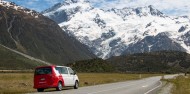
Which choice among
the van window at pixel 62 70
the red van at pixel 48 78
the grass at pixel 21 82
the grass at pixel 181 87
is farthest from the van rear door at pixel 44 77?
the grass at pixel 181 87

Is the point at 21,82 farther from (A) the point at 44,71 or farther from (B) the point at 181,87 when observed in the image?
(B) the point at 181,87

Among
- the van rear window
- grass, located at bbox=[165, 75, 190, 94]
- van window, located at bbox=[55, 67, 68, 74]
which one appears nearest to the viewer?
grass, located at bbox=[165, 75, 190, 94]

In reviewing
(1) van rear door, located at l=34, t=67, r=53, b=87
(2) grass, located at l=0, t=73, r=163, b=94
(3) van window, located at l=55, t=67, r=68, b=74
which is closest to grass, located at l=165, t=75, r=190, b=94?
(3) van window, located at l=55, t=67, r=68, b=74

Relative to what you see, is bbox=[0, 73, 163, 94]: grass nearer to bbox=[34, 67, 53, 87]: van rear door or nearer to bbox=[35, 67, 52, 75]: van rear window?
bbox=[34, 67, 53, 87]: van rear door

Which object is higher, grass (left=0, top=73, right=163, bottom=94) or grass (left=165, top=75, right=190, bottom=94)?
grass (left=0, top=73, right=163, bottom=94)

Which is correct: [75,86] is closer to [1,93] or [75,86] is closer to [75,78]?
[75,78]

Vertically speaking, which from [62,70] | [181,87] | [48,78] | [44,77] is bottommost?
[181,87]

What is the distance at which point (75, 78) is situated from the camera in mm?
47156

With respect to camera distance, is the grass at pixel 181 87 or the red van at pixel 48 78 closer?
the grass at pixel 181 87

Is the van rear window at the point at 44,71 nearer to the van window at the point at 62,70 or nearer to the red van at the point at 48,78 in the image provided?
the red van at the point at 48,78

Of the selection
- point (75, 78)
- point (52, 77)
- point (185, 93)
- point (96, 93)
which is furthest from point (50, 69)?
point (185, 93)

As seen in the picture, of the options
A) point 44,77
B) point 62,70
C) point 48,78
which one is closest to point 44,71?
point 44,77

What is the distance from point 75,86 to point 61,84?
12.6ft

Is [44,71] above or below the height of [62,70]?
below
